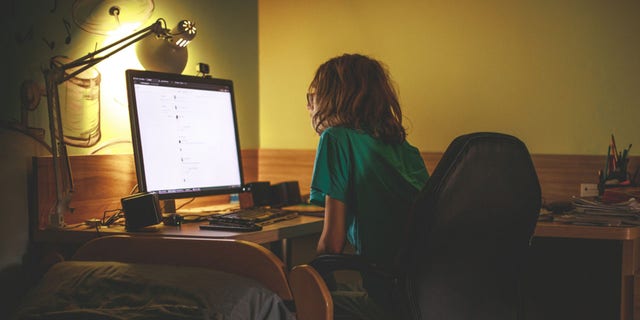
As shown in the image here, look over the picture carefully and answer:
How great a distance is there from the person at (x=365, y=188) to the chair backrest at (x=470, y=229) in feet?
0.79

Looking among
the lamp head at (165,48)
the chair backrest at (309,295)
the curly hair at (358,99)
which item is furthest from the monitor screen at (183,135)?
the chair backrest at (309,295)

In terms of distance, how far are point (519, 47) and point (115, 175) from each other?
1.60 m

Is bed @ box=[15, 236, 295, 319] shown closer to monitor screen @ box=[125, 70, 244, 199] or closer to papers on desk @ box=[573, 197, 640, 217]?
monitor screen @ box=[125, 70, 244, 199]

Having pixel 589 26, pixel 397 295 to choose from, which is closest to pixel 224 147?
pixel 397 295

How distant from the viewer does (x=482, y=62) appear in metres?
2.63

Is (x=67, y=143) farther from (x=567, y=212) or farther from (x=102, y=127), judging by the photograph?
(x=567, y=212)

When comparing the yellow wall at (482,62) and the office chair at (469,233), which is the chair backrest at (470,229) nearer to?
the office chair at (469,233)

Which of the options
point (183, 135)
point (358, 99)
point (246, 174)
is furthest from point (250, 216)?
point (246, 174)

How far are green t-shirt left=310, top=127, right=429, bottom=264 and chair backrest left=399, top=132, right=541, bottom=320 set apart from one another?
0.29m

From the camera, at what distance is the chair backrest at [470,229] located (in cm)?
143

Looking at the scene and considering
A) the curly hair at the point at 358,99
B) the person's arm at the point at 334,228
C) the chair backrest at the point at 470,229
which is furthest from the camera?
the curly hair at the point at 358,99

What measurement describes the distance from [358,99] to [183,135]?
0.70 metres

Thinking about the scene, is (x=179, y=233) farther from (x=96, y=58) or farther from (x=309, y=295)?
(x=96, y=58)

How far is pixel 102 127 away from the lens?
7.48ft
